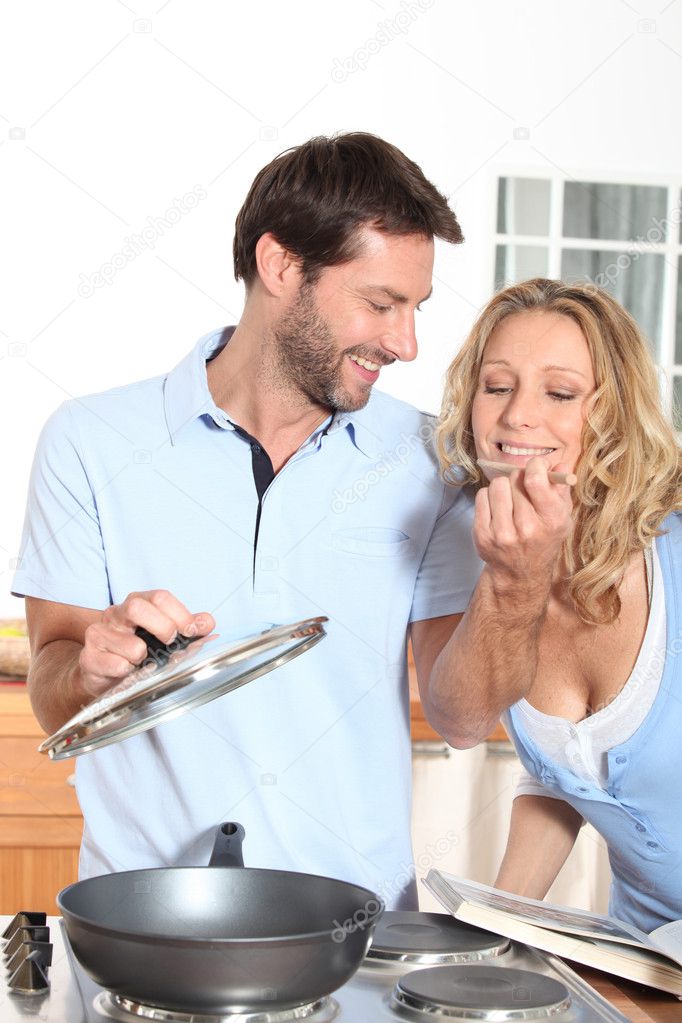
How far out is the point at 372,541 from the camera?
4.25ft

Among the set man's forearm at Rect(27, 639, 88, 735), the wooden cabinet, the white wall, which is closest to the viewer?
man's forearm at Rect(27, 639, 88, 735)

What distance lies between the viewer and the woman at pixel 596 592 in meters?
1.19

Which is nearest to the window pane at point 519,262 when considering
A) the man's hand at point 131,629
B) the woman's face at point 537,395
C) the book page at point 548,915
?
the woman's face at point 537,395

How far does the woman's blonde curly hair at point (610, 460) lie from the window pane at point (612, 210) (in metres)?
2.44

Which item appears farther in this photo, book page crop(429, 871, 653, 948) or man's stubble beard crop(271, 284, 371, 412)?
man's stubble beard crop(271, 284, 371, 412)

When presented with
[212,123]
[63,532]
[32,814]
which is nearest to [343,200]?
[63,532]

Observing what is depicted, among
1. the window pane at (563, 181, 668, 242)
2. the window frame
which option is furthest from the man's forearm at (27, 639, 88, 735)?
the window pane at (563, 181, 668, 242)

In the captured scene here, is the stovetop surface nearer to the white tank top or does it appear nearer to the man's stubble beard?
the white tank top

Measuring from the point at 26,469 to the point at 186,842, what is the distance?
2205 millimetres

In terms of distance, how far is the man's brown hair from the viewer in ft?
4.44

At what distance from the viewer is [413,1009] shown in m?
0.79

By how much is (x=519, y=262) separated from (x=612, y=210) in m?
0.36

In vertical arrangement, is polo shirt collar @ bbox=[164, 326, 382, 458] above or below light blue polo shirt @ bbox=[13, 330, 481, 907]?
above

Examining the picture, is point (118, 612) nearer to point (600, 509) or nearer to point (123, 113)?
point (600, 509)
